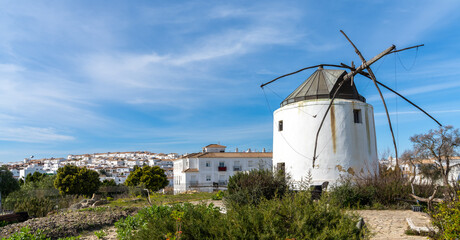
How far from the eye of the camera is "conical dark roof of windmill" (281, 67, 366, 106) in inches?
589

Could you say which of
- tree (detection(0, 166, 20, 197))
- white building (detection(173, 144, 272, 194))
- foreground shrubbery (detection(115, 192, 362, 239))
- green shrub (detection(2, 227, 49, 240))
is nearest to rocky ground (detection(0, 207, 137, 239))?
green shrub (detection(2, 227, 49, 240))

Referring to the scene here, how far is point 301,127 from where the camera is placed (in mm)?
14617

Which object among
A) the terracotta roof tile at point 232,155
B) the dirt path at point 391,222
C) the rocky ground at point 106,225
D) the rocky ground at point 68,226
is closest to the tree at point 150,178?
the terracotta roof tile at point 232,155

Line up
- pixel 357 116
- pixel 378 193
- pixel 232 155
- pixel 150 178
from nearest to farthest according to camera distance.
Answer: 1. pixel 378 193
2. pixel 357 116
3. pixel 150 178
4. pixel 232 155

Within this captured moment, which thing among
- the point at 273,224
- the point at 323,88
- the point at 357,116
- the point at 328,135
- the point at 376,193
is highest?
the point at 323,88

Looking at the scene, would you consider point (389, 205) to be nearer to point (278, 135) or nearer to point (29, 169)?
point (278, 135)

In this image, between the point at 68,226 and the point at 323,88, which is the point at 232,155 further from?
the point at 68,226

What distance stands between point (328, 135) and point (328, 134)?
42 millimetres

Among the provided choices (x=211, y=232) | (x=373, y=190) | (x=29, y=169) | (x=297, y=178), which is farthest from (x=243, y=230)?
(x=29, y=169)

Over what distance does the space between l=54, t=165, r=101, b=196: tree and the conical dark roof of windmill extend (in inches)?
963

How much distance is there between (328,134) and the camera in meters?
14.2

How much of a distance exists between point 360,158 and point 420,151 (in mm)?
21930

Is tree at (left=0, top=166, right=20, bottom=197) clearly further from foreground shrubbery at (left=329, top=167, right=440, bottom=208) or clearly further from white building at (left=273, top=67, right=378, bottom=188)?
foreground shrubbery at (left=329, top=167, right=440, bottom=208)

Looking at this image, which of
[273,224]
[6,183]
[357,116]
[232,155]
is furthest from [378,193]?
[232,155]
